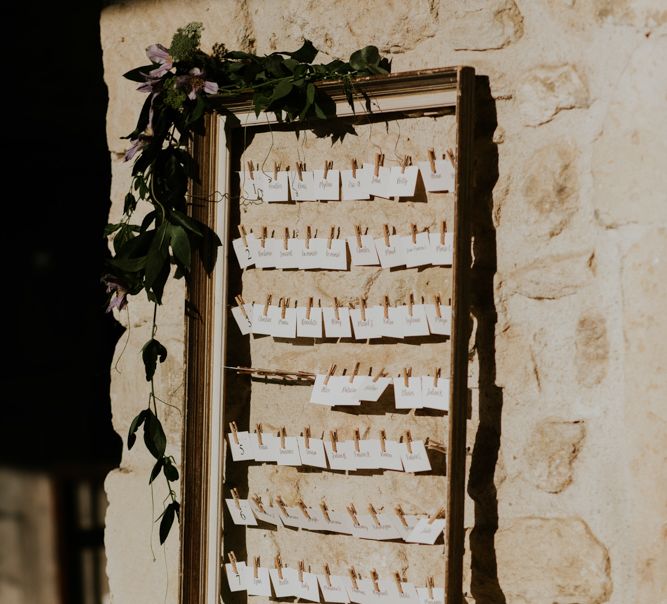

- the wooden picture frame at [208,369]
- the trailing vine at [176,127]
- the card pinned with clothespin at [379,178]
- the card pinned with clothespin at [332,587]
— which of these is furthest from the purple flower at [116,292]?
the card pinned with clothespin at [332,587]

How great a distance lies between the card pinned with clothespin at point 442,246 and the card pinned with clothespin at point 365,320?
0.15m

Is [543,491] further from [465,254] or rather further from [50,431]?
[50,431]

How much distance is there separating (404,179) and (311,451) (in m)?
0.57

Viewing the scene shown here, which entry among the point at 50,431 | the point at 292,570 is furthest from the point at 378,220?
the point at 50,431

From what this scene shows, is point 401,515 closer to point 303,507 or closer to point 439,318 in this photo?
point 303,507

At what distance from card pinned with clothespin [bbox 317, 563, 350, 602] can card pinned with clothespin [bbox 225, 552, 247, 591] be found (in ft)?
0.59

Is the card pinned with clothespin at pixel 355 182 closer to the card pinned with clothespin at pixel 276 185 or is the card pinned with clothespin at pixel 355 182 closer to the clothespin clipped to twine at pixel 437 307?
the card pinned with clothespin at pixel 276 185

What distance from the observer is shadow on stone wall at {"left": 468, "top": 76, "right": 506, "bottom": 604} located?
5.97ft

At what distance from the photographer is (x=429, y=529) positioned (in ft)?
5.99

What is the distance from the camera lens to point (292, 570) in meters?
1.99

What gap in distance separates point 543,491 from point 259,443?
22.9 inches

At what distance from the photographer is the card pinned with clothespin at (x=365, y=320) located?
1878 mm

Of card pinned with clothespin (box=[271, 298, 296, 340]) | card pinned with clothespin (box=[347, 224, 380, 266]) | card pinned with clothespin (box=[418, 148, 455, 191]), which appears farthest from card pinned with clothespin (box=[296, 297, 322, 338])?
card pinned with clothespin (box=[418, 148, 455, 191])

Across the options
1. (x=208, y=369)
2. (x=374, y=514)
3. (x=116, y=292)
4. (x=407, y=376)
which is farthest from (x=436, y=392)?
(x=116, y=292)
